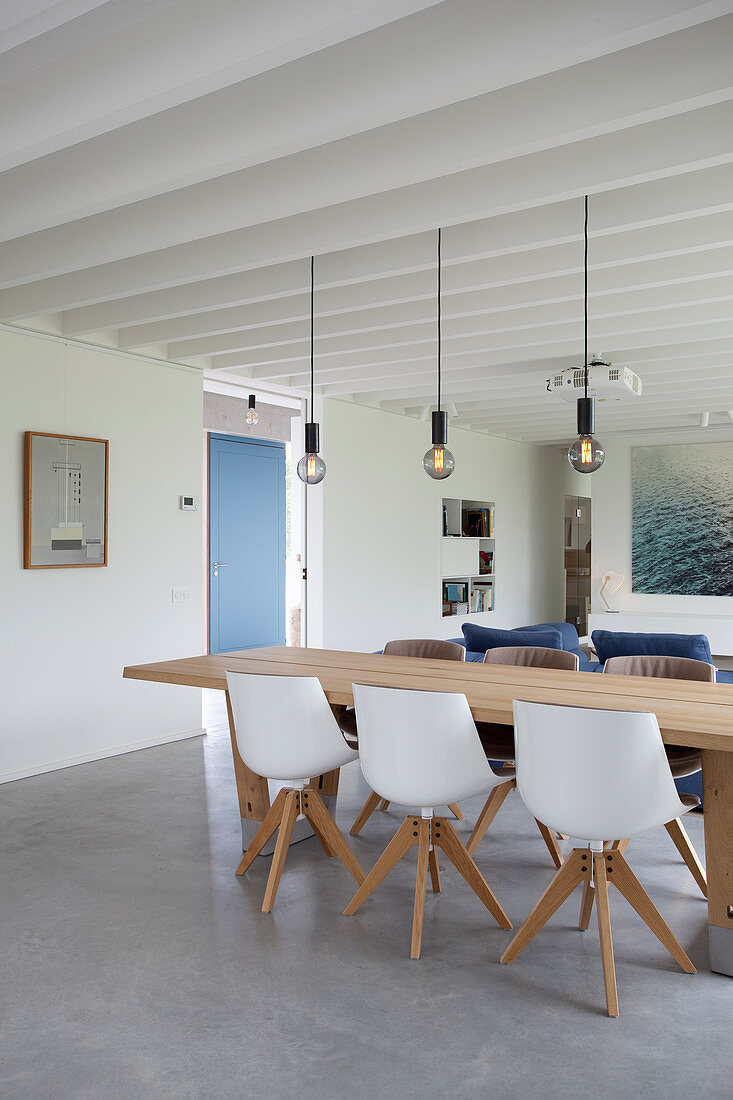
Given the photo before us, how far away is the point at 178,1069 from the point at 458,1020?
29.5 inches

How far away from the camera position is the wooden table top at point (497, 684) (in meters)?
2.59

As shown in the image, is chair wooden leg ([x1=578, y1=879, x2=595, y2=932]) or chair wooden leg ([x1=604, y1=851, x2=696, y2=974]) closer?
chair wooden leg ([x1=604, y1=851, x2=696, y2=974])

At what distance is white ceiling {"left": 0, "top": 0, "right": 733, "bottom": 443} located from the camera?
218 centimetres

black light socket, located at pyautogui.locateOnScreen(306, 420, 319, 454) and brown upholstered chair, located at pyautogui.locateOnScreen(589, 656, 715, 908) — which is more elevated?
black light socket, located at pyautogui.locateOnScreen(306, 420, 319, 454)

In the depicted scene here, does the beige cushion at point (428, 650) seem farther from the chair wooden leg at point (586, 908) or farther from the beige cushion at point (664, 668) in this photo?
the chair wooden leg at point (586, 908)

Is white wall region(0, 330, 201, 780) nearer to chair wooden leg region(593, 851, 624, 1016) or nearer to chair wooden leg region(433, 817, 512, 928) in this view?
chair wooden leg region(433, 817, 512, 928)

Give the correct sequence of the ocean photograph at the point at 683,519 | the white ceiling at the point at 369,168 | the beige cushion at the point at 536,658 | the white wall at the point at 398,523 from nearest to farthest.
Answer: the white ceiling at the point at 369,168, the beige cushion at the point at 536,658, the white wall at the point at 398,523, the ocean photograph at the point at 683,519

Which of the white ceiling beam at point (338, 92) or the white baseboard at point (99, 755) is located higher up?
the white ceiling beam at point (338, 92)

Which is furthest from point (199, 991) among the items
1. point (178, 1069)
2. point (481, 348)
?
point (481, 348)

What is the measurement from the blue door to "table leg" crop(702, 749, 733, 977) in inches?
239

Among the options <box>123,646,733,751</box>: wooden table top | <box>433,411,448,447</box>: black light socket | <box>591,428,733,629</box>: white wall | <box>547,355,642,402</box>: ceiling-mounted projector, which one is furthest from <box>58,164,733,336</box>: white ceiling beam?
<box>591,428,733,629</box>: white wall

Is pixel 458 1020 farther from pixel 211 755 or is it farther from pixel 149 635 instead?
pixel 149 635

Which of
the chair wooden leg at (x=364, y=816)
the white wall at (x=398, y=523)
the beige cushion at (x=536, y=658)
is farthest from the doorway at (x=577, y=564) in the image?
the chair wooden leg at (x=364, y=816)

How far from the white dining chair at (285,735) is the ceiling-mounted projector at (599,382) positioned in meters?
3.02
